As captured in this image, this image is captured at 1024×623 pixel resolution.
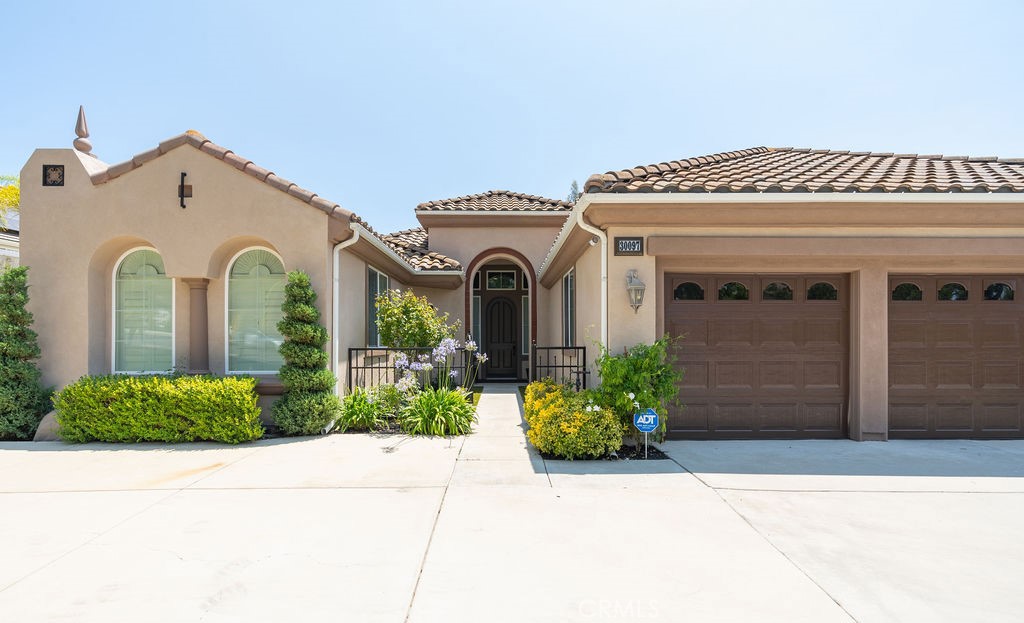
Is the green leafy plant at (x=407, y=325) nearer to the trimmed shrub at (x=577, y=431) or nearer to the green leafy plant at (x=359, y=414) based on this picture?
the green leafy plant at (x=359, y=414)

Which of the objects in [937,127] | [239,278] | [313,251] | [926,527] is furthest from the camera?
[937,127]

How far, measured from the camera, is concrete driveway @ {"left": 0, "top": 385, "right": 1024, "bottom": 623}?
302 centimetres

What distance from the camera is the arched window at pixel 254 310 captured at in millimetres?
8289

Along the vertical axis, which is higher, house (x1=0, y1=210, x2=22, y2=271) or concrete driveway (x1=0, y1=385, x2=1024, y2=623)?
house (x1=0, y1=210, x2=22, y2=271)

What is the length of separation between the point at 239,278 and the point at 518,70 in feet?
24.1

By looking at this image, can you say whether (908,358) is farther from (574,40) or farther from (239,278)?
(239,278)

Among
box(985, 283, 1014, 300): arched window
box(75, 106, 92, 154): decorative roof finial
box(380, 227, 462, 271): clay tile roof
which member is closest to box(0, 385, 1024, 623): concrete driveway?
box(985, 283, 1014, 300): arched window

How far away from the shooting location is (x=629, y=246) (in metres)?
6.96

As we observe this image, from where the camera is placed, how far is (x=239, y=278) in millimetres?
8406

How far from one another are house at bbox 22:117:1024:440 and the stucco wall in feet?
0.08

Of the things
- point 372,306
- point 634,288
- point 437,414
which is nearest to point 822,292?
point 634,288

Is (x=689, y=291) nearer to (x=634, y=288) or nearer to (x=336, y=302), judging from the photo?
(x=634, y=288)

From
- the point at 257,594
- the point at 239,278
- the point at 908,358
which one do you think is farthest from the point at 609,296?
the point at 239,278

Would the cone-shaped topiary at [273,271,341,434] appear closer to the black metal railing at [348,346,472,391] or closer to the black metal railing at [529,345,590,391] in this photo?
→ the black metal railing at [348,346,472,391]
